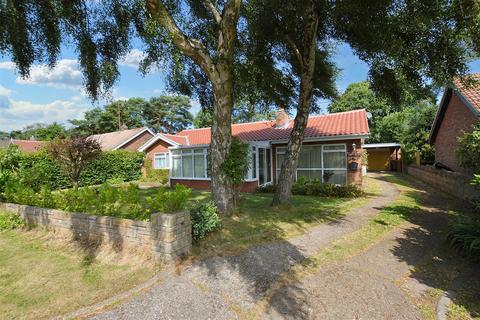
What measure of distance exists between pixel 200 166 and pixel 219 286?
13.1 metres

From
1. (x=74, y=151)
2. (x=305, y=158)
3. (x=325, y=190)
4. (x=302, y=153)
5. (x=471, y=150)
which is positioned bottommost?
(x=325, y=190)

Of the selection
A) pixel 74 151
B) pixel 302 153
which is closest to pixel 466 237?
pixel 302 153

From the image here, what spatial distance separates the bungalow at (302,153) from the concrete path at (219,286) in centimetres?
704

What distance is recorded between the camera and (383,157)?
3238cm

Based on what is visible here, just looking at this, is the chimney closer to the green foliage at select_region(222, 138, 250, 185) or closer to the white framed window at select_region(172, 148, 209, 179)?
the white framed window at select_region(172, 148, 209, 179)

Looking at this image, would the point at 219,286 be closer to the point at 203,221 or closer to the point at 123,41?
the point at 203,221

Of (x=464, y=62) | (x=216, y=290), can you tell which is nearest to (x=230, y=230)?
(x=216, y=290)

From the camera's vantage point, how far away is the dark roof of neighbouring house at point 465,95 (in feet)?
27.2

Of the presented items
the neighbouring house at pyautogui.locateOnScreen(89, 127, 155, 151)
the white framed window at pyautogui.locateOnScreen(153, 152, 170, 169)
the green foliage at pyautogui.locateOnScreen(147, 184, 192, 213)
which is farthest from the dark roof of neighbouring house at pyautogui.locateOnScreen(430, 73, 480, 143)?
the neighbouring house at pyautogui.locateOnScreen(89, 127, 155, 151)

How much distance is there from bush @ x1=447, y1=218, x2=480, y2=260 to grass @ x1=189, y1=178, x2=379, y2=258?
9.93 ft

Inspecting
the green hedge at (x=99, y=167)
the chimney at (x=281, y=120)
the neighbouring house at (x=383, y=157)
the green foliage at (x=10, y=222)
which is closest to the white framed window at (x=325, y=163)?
the chimney at (x=281, y=120)

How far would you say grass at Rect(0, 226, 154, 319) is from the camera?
13.0 ft

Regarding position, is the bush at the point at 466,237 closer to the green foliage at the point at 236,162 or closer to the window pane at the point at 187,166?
the green foliage at the point at 236,162

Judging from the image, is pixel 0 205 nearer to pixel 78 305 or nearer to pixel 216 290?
pixel 78 305
